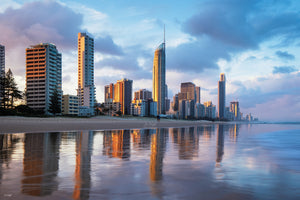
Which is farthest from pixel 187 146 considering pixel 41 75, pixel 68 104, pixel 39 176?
pixel 68 104

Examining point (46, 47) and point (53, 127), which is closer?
point (53, 127)

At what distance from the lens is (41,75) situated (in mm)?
158250

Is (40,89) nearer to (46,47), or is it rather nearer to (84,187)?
(46,47)

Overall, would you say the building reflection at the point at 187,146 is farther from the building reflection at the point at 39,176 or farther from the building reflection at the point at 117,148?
the building reflection at the point at 39,176

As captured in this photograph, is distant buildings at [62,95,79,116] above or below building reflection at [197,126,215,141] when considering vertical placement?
above

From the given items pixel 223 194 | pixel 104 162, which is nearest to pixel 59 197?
pixel 223 194

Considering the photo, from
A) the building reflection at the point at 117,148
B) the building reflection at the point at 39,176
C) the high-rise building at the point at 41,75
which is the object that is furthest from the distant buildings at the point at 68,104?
the building reflection at the point at 39,176

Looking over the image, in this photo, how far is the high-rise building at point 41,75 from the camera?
155m

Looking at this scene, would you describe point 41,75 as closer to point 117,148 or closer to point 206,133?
point 206,133

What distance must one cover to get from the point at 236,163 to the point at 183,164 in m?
2.54

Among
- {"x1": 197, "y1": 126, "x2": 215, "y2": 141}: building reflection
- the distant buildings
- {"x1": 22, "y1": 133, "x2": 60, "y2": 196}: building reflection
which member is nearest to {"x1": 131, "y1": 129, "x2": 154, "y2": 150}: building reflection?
{"x1": 197, "y1": 126, "x2": 215, "y2": 141}: building reflection

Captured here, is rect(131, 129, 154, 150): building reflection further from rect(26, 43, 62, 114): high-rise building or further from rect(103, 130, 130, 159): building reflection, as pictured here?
rect(26, 43, 62, 114): high-rise building

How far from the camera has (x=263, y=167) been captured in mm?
10742

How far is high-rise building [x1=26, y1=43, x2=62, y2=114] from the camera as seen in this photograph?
509ft
